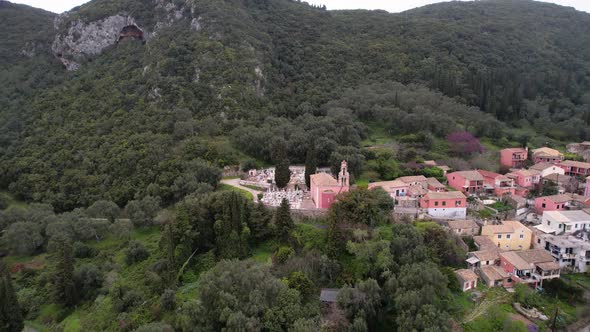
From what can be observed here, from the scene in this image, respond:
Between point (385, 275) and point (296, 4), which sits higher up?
point (296, 4)

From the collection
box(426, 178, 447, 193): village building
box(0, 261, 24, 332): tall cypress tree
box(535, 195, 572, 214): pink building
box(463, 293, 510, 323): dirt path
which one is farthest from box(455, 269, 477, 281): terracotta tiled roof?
box(0, 261, 24, 332): tall cypress tree

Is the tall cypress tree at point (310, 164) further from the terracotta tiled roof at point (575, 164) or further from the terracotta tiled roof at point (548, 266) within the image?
the terracotta tiled roof at point (575, 164)

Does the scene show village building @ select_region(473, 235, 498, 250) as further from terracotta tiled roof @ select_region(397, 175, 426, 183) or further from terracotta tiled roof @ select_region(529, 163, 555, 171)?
terracotta tiled roof @ select_region(529, 163, 555, 171)

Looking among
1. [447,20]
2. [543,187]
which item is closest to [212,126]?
[543,187]

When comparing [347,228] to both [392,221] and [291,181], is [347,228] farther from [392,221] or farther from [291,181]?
[291,181]

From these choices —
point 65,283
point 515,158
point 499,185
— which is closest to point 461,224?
point 499,185

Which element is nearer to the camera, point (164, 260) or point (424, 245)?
point (424, 245)

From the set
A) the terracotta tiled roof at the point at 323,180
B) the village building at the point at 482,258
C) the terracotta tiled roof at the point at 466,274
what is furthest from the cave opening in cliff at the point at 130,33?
the terracotta tiled roof at the point at 466,274
